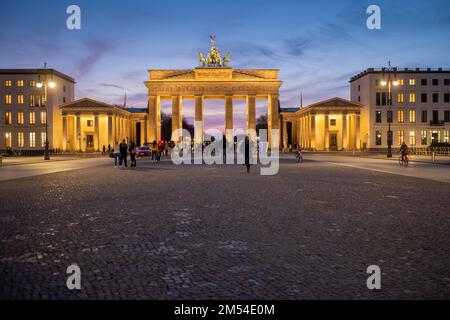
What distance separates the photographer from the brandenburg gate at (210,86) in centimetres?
7850

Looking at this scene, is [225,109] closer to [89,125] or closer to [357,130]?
[357,130]

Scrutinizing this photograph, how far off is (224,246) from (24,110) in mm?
81744

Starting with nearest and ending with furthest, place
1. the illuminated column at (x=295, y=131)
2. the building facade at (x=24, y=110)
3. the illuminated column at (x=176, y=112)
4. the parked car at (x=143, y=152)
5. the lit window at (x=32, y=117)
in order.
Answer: the parked car at (x=143, y=152) < the building facade at (x=24, y=110) < the lit window at (x=32, y=117) < the illuminated column at (x=176, y=112) < the illuminated column at (x=295, y=131)

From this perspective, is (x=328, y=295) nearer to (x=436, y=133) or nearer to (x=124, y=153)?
(x=124, y=153)

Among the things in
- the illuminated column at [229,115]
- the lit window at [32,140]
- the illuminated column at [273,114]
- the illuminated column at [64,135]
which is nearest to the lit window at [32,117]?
the lit window at [32,140]

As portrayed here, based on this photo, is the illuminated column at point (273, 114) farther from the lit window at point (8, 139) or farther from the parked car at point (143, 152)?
the lit window at point (8, 139)

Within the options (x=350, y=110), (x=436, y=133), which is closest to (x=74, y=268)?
(x=350, y=110)

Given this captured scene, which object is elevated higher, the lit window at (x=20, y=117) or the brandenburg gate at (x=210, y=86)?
the brandenburg gate at (x=210, y=86)

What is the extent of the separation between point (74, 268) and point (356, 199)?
8.85 meters

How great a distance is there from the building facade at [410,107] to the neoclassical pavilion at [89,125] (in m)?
→ 49.8

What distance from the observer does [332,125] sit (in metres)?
84.4

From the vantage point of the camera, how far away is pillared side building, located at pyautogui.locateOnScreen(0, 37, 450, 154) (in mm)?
78125

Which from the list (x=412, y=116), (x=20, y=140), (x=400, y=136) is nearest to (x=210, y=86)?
(x=20, y=140)

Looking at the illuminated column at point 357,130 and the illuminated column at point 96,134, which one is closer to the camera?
the illuminated column at point 96,134
